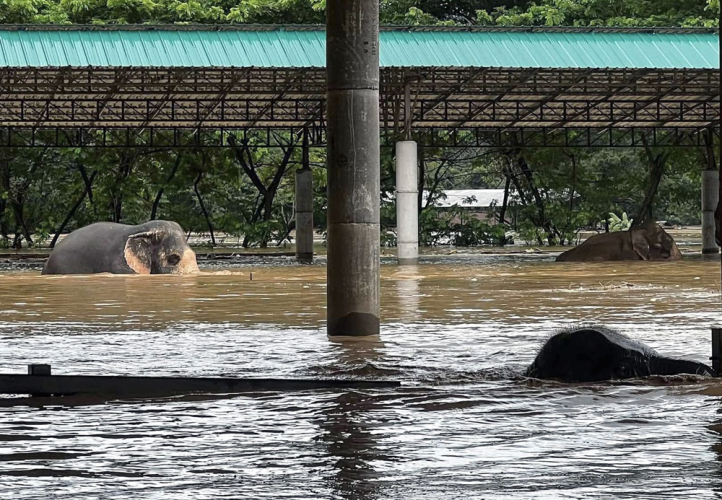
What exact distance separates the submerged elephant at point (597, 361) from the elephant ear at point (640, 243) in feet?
92.8

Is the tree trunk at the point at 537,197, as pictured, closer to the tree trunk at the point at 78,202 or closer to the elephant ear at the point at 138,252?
the tree trunk at the point at 78,202

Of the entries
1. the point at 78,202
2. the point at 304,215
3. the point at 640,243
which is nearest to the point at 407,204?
the point at 304,215

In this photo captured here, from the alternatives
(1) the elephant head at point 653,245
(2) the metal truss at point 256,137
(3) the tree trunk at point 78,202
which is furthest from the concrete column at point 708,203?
(3) the tree trunk at point 78,202

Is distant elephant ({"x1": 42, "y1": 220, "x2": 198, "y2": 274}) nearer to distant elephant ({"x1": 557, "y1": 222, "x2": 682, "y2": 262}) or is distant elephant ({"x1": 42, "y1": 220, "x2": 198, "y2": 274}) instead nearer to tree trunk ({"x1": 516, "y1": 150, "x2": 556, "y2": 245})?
distant elephant ({"x1": 557, "y1": 222, "x2": 682, "y2": 262})

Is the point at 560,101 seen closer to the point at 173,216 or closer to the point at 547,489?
the point at 173,216

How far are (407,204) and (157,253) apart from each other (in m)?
8.88

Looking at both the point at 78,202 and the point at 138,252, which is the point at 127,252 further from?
the point at 78,202

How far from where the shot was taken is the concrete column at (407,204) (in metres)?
37.2

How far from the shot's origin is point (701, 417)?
8773mm

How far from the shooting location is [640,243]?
128 ft

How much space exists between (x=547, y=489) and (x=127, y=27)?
102 ft

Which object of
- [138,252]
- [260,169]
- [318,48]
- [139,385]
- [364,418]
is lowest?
[364,418]

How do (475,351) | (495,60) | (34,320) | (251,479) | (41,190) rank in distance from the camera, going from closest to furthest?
(251,479)
(475,351)
(34,320)
(495,60)
(41,190)

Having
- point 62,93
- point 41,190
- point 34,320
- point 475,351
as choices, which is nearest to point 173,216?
point 41,190
